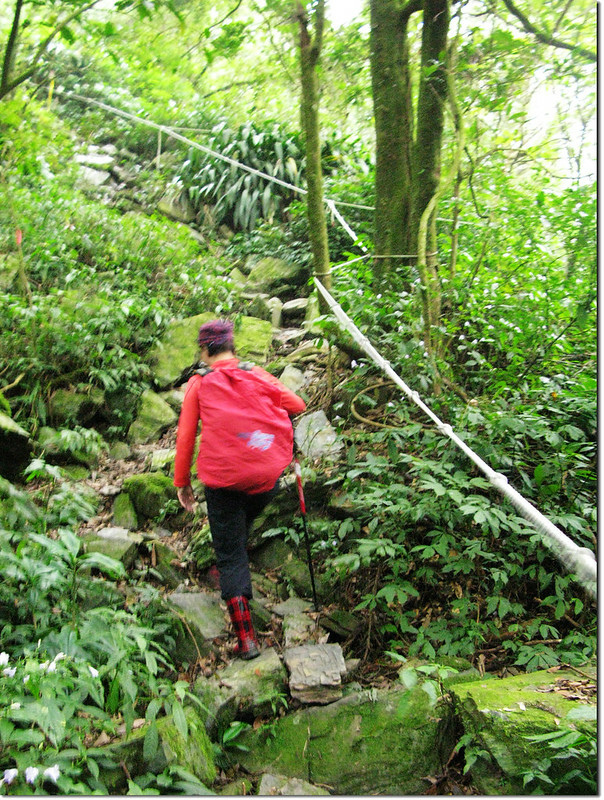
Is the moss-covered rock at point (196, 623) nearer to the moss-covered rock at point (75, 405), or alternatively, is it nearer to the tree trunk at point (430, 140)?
the moss-covered rock at point (75, 405)

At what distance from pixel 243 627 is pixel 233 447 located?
96 centimetres

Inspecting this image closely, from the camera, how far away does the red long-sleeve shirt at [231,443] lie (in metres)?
2.86

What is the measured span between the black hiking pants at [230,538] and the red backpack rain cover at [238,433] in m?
0.11

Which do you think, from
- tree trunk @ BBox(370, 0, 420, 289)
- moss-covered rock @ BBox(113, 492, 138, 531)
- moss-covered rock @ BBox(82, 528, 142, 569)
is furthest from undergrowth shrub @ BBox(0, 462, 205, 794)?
tree trunk @ BBox(370, 0, 420, 289)

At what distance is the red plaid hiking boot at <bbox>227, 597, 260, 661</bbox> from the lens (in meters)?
2.87

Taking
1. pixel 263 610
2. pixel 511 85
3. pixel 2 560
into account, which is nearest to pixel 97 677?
pixel 2 560

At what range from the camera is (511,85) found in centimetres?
452

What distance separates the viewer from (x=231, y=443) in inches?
113

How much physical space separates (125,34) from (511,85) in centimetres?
339

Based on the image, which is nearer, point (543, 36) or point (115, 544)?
point (115, 544)

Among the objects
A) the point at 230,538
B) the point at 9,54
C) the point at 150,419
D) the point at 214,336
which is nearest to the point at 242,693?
the point at 230,538

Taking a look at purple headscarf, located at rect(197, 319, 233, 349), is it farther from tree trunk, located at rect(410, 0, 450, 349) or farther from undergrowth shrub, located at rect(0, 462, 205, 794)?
tree trunk, located at rect(410, 0, 450, 349)

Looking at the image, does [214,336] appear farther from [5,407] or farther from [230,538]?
[5,407]

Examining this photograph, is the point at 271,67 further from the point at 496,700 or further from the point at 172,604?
the point at 496,700
